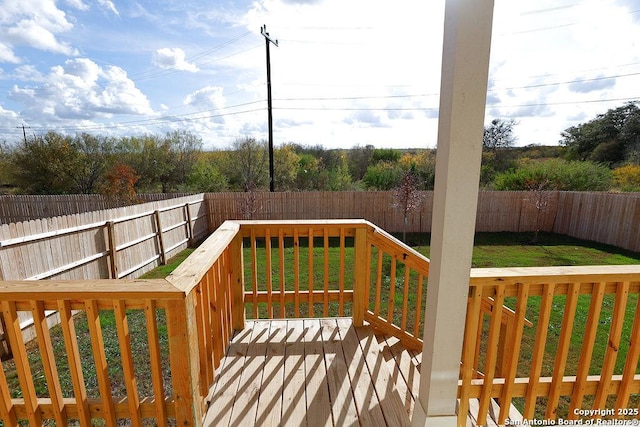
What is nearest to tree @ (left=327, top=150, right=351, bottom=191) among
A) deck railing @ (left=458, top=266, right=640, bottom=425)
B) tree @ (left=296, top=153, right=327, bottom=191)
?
tree @ (left=296, top=153, right=327, bottom=191)

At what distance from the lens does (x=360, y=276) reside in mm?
2740

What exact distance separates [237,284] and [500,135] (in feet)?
68.1

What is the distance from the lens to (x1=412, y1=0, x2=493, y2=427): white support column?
1.16 m

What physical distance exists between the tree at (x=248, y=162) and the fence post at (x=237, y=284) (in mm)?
13888

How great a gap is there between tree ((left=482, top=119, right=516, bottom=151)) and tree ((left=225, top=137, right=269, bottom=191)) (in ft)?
42.6

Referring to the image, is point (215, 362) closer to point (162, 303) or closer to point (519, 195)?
point (162, 303)

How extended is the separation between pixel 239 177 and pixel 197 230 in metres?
7.15

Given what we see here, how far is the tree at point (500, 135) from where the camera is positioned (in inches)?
749

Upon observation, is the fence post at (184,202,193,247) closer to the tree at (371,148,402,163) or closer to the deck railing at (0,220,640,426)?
the deck railing at (0,220,640,426)

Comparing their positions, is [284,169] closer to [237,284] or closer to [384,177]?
[384,177]

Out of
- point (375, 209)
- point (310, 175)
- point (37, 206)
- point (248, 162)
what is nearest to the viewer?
point (37, 206)

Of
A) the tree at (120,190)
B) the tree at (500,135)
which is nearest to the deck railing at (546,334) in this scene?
the tree at (120,190)

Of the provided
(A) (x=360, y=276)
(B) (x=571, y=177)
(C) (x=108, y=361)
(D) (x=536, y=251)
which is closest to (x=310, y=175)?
(D) (x=536, y=251)

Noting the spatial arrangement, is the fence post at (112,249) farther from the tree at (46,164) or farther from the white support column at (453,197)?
the tree at (46,164)
